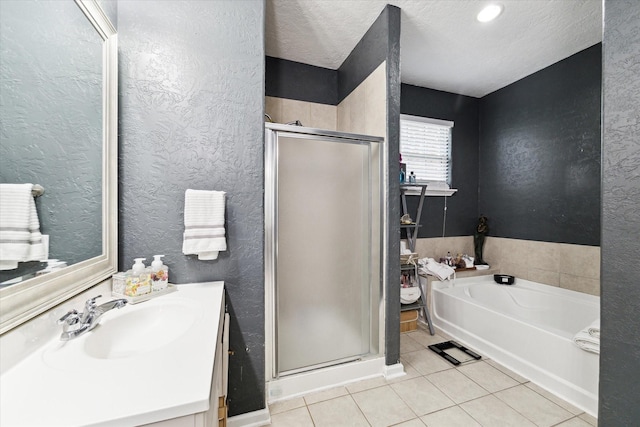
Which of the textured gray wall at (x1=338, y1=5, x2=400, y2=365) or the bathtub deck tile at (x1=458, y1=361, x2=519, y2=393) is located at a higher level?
the textured gray wall at (x1=338, y1=5, x2=400, y2=365)

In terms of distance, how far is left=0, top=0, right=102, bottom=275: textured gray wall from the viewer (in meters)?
0.72

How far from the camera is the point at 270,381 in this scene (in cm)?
170

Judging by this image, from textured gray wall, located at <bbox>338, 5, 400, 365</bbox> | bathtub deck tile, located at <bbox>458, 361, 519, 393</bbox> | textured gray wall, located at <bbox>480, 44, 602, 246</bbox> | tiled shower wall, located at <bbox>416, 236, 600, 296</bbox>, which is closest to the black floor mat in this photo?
bathtub deck tile, located at <bbox>458, 361, 519, 393</bbox>

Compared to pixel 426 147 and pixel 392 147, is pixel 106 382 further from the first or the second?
pixel 426 147

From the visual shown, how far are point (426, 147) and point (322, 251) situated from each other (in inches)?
82.2

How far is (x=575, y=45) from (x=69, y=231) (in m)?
3.84

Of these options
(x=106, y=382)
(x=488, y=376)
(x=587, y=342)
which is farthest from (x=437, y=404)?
(x=106, y=382)

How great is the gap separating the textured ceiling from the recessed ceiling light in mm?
42

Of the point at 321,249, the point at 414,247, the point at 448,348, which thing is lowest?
the point at 448,348

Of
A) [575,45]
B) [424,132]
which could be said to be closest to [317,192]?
[424,132]

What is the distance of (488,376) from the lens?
195 centimetres

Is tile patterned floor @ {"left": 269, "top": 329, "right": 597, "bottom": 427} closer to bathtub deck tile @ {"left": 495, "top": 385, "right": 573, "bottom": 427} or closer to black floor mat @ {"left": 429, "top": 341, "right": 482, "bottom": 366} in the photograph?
bathtub deck tile @ {"left": 495, "top": 385, "right": 573, "bottom": 427}

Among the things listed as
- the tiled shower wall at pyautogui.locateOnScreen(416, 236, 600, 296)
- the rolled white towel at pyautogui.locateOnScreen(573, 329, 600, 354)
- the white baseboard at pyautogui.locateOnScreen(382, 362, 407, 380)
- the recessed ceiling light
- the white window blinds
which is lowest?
the white baseboard at pyautogui.locateOnScreen(382, 362, 407, 380)

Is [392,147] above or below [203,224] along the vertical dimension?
above
